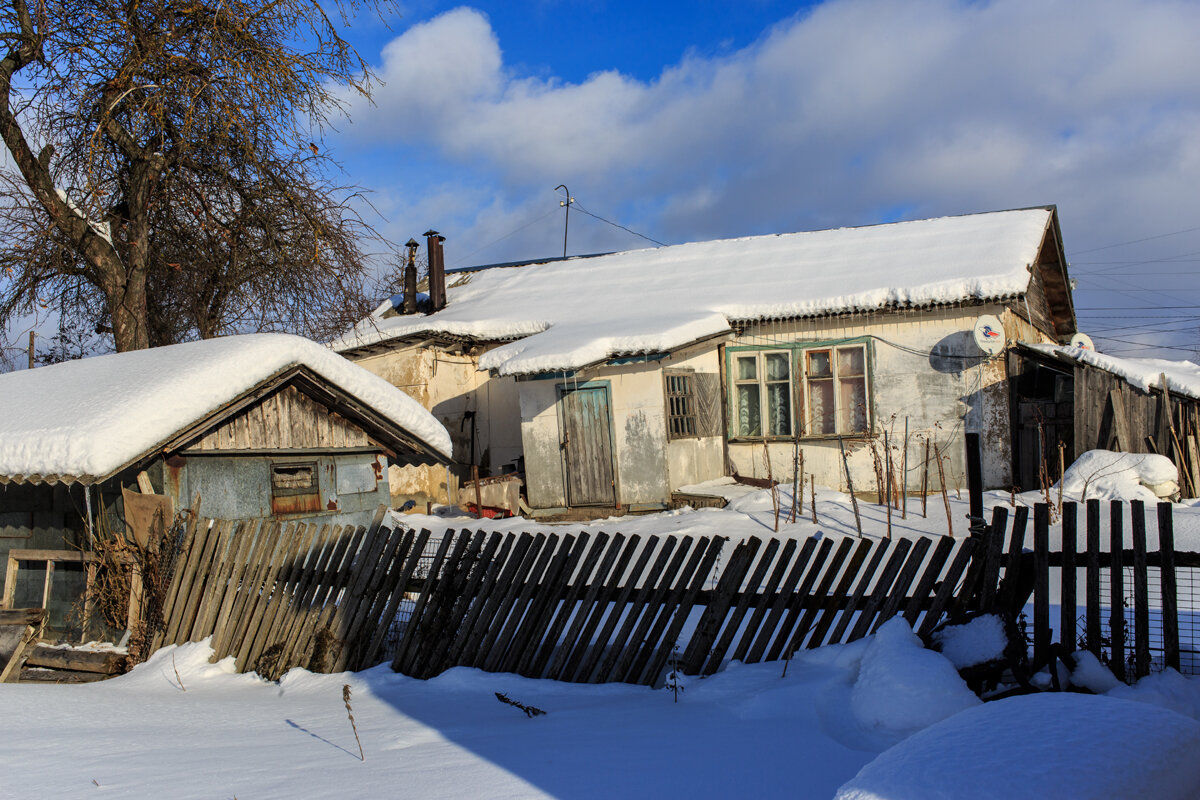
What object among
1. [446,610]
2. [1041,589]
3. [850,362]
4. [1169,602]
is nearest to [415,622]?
[446,610]

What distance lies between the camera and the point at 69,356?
16906mm

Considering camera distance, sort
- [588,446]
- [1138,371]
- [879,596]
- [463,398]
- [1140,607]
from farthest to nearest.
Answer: [463,398] → [588,446] → [1138,371] → [879,596] → [1140,607]

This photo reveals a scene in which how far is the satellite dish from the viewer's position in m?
12.5

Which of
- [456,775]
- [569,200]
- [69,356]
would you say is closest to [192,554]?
[456,775]

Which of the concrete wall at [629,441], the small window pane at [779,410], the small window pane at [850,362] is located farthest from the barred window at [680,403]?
the small window pane at [850,362]

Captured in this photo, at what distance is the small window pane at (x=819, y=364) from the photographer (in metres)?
13.8

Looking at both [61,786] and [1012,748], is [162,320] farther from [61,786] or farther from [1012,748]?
[1012,748]

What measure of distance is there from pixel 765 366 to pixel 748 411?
2.64ft

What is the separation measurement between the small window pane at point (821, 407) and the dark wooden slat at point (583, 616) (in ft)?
31.3

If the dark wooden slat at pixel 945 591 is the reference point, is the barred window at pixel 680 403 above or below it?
above

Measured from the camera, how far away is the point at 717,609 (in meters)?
4.59

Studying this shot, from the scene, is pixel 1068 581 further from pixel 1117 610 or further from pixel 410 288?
pixel 410 288

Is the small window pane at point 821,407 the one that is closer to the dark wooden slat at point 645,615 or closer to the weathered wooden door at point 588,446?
the weathered wooden door at point 588,446

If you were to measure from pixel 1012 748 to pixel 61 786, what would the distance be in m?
3.49
